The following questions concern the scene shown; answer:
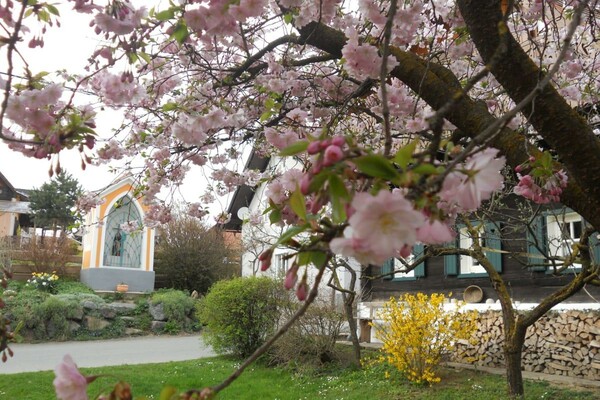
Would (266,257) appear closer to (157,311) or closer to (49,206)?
(157,311)

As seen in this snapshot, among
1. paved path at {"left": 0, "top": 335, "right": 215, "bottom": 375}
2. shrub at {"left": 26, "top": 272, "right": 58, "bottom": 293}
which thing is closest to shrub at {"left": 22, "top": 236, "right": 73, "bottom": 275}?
shrub at {"left": 26, "top": 272, "right": 58, "bottom": 293}

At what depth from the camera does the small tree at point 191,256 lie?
21109 millimetres

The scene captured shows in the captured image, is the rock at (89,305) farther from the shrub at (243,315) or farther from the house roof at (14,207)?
the house roof at (14,207)

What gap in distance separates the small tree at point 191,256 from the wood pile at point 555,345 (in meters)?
14.0

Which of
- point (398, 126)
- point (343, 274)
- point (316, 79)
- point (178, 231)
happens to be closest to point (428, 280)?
point (343, 274)

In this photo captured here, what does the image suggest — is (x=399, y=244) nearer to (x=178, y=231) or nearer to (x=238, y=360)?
(x=238, y=360)

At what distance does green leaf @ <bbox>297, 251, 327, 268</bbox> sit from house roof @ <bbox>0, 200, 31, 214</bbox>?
31.9 meters

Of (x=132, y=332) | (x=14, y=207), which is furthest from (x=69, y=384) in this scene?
(x=14, y=207)

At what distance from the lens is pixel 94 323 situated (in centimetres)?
1477

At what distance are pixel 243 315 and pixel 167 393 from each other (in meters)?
9.21

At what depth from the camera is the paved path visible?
9.62 m

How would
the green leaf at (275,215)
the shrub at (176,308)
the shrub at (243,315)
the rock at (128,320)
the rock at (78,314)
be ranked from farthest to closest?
the shrub at (176,308) < the rock at (128,320) < the rock at (78,314) < the shrub at (243,315) < the green leaf at (275,215)

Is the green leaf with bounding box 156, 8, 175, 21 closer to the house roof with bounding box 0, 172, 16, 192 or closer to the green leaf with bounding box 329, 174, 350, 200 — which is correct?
the green leaf with bounding box 329, 174, 350, 200

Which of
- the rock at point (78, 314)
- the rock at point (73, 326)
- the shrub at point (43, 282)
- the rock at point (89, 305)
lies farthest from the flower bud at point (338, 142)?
the shrub at point (43, 282)
